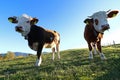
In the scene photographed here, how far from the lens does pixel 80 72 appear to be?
17.9 metres

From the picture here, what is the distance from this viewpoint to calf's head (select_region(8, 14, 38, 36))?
22605 millimetres

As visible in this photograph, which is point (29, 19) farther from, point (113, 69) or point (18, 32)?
point (113, 69)

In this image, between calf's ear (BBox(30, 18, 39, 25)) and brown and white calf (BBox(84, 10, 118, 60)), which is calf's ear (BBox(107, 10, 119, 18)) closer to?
brown and white calf (BBox(84, 10, 118, 60))

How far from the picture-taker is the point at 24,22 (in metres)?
22.8

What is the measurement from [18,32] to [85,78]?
8.00 meters

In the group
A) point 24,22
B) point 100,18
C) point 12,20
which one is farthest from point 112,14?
point 12,20

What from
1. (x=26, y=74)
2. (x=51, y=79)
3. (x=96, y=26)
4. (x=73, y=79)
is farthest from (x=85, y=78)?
(x=96, y=26)

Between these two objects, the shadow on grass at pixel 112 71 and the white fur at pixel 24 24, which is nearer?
the shadow on grass at pixel 112 71

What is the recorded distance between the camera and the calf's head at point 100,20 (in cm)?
2217

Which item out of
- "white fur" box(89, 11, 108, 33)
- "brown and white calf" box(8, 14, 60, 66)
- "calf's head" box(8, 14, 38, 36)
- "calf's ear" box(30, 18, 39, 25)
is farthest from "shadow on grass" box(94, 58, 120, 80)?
"calf's head" box(8, 14, 38, 36)

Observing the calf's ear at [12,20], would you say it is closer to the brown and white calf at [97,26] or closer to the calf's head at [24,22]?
the calf's head at [24,22]

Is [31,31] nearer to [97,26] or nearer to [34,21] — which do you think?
[34,21]

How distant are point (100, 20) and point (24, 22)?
552cm

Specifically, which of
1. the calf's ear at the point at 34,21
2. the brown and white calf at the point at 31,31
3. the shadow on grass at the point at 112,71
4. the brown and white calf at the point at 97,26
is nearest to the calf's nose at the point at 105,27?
the brown and white calf at the point at 97,26
